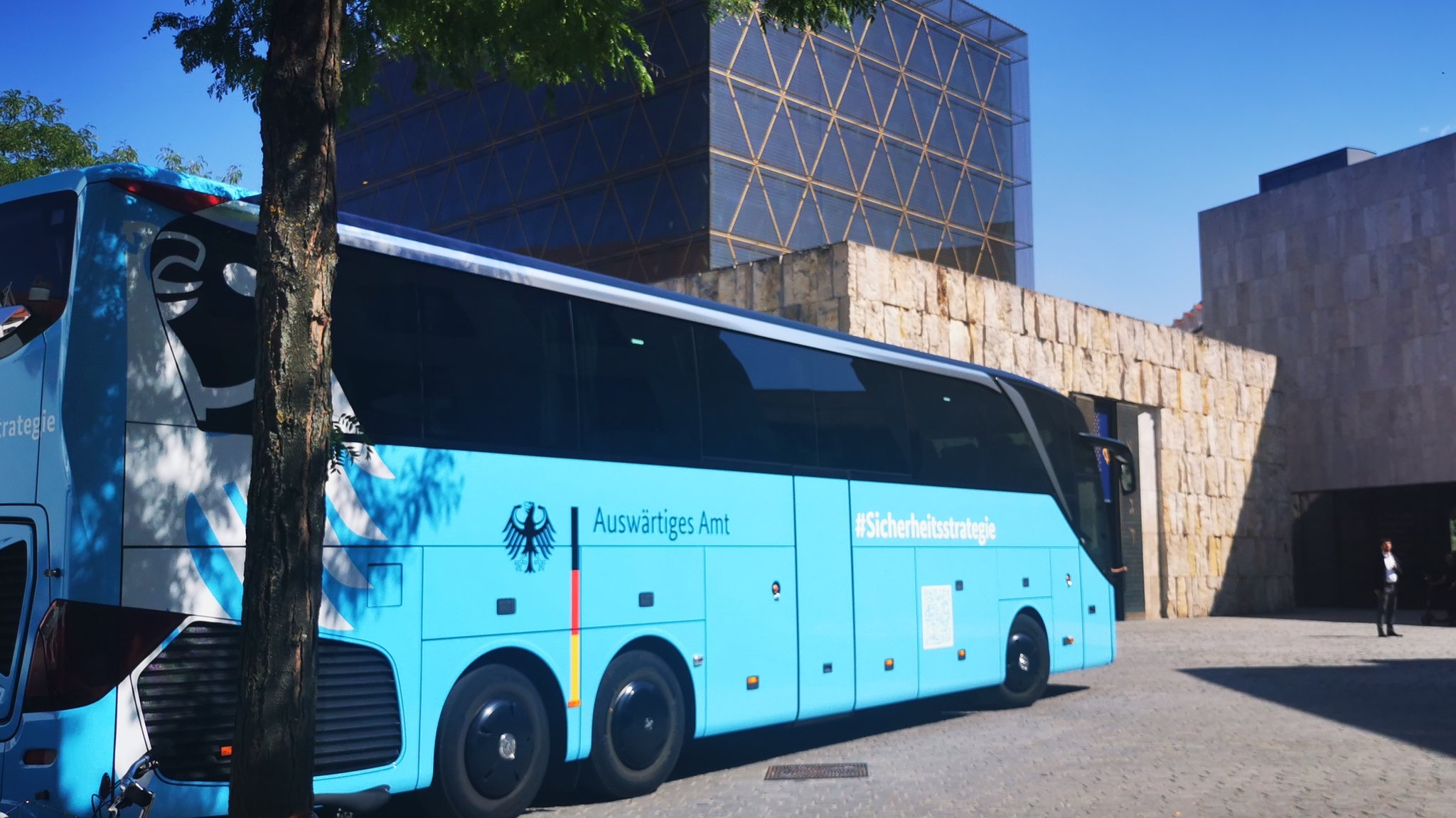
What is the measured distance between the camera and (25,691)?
251 inches

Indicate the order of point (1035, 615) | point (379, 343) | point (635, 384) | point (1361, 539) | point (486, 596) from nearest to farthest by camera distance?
1. point (379, 343)
2. point (486, 596)
3. point (635, 384)
4. point (1035, 615)
5. point (1361, 539)

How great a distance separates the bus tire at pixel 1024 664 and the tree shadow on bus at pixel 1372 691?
2486mm

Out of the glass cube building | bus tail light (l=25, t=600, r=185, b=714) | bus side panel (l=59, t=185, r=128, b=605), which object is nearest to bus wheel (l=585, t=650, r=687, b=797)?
bus tail light (l=25, t=600, r=185, b=714)

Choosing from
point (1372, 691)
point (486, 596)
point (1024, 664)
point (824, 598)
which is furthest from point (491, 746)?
point (1372, 691)

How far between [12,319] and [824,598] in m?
6.87

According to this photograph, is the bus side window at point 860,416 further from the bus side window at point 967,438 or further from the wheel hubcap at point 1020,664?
the wheel hubcap at point 1020,664

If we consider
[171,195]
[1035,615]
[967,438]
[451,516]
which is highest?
[171,195]

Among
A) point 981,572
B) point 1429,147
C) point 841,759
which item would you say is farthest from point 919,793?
point 1429,147

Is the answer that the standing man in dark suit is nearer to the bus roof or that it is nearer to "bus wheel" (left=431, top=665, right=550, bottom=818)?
the bus roof

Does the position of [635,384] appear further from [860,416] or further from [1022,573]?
[1022,573]

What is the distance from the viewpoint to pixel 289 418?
18.8 ft

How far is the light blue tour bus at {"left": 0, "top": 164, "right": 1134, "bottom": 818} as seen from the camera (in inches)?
259

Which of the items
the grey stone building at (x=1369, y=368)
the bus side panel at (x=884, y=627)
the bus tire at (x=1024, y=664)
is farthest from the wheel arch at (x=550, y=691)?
the grey stone building at (x=1369, y=368)

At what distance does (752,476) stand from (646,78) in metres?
3.25
